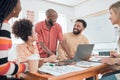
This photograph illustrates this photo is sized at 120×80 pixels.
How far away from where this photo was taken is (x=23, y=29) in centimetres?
175

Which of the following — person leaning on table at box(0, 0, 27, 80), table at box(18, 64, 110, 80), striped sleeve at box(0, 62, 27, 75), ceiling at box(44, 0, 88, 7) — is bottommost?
table at box(18, 64, 110, 80)

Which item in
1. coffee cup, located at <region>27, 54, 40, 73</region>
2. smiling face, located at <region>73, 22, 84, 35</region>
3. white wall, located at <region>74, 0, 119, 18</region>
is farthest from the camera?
white wall, located at <region>74, 0, 119, 18</region>

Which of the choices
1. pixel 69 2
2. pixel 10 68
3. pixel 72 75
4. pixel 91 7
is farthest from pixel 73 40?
pixel 69 2

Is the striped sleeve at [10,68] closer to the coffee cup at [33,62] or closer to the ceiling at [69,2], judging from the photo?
the coffee cup at [33,62]

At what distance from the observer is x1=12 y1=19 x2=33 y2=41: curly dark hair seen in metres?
1.72

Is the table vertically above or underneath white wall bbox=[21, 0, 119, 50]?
underneath

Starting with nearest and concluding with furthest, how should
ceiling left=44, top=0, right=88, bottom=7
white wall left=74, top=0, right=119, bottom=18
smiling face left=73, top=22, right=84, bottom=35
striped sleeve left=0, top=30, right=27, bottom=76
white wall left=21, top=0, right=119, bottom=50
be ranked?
striped sleeve left=0, top=30, right=27, bottom=76, smiling face left=73, top=22, right=84, bottom=35, white wall left=74, top=0, right=119, bottom=18, white wall left=21, top=0, right=119, bottom=50, ceiling left=44, top=0, right=88, bottom=7

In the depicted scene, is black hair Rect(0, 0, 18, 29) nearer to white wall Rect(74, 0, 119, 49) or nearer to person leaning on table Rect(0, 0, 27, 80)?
person leaning on table Rect(0, 0, 27, 80)

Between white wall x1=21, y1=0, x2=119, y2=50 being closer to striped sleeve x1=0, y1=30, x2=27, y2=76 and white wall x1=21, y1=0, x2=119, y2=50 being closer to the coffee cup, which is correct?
the coffee cup

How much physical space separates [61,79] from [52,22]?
1.65m

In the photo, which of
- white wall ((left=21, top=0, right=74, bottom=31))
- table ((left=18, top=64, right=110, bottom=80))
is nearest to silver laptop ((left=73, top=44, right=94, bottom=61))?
table ((left=18, top=64, right=110, bottom=80))

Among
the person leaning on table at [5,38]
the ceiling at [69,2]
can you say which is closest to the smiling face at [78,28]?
the person leaning on table at [5,38]

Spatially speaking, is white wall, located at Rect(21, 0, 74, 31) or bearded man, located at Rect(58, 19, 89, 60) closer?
bearded man, located at Rect(58, 19, 89, 60)

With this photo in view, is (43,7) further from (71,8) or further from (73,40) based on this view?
(73,40)
